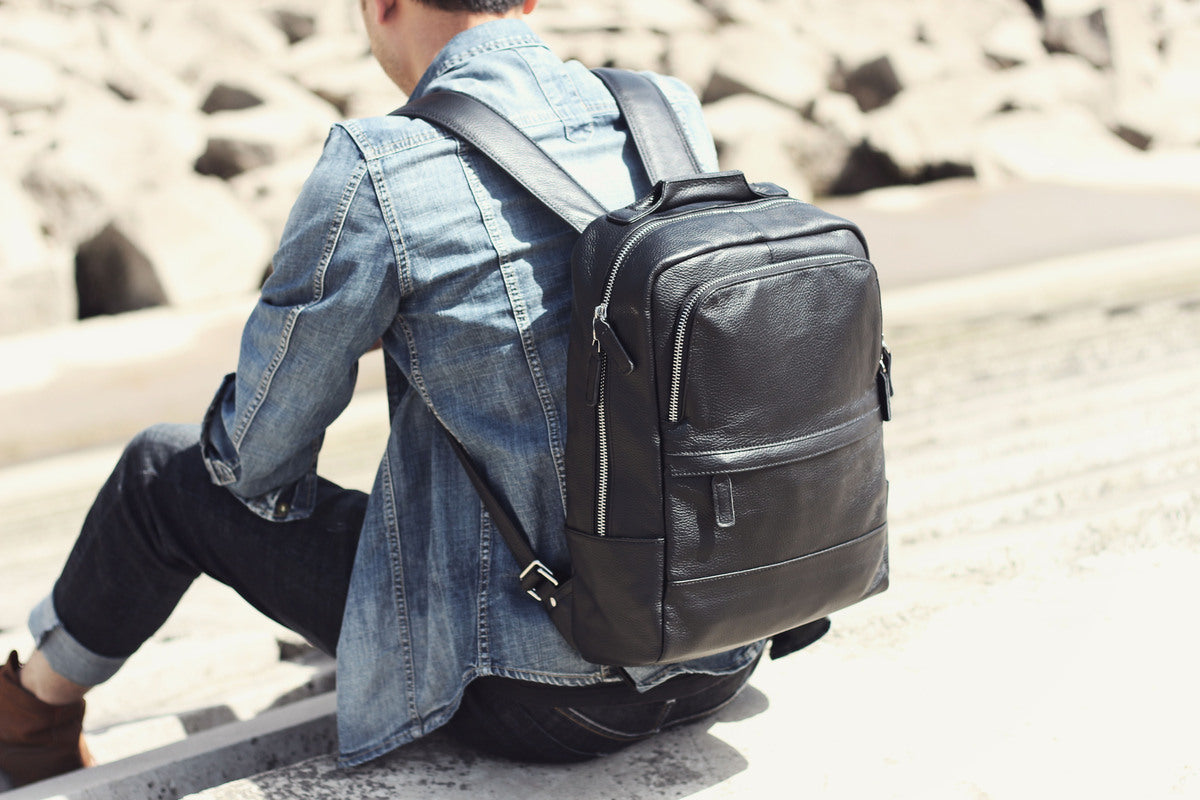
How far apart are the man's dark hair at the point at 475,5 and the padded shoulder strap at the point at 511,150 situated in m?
0.17

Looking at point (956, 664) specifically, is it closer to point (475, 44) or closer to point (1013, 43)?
point (475, 44)

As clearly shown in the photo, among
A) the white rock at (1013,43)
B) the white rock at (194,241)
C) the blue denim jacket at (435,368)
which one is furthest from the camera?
the white rock at (1013,43)

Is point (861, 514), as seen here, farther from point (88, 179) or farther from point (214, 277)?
point (88, 179)

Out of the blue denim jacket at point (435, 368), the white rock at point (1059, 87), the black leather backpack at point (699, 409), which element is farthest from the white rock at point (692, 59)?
the black leather backpack at point (699, 409)

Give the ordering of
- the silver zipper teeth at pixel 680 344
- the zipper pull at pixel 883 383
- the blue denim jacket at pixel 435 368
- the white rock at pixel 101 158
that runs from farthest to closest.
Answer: the white rock at pixel 101 158
the zipper pull at pixel 883 383
the blue denim jacket at pixel 435 368
the silver zipper teeth at pixel 680 344

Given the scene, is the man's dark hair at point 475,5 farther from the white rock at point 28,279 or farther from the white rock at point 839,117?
the white rock at point 839,117

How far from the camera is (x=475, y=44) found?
1.36m

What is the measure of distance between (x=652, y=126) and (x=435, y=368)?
372 millimetres

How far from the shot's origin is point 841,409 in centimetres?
124

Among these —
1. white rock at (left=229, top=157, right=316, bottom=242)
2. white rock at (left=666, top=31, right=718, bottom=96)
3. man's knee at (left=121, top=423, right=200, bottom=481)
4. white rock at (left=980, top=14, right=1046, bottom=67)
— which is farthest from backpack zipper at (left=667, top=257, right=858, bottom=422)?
Answer: white rock at (left=980, top=14, right=1046, bottom=67)

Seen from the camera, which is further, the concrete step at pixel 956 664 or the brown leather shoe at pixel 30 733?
the brown leather shoe at pixel 30 733

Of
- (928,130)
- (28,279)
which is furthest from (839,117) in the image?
(28,279)

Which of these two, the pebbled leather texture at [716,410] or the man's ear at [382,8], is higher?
the man's ear at [382,8]

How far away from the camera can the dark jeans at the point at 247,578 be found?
1.36m
